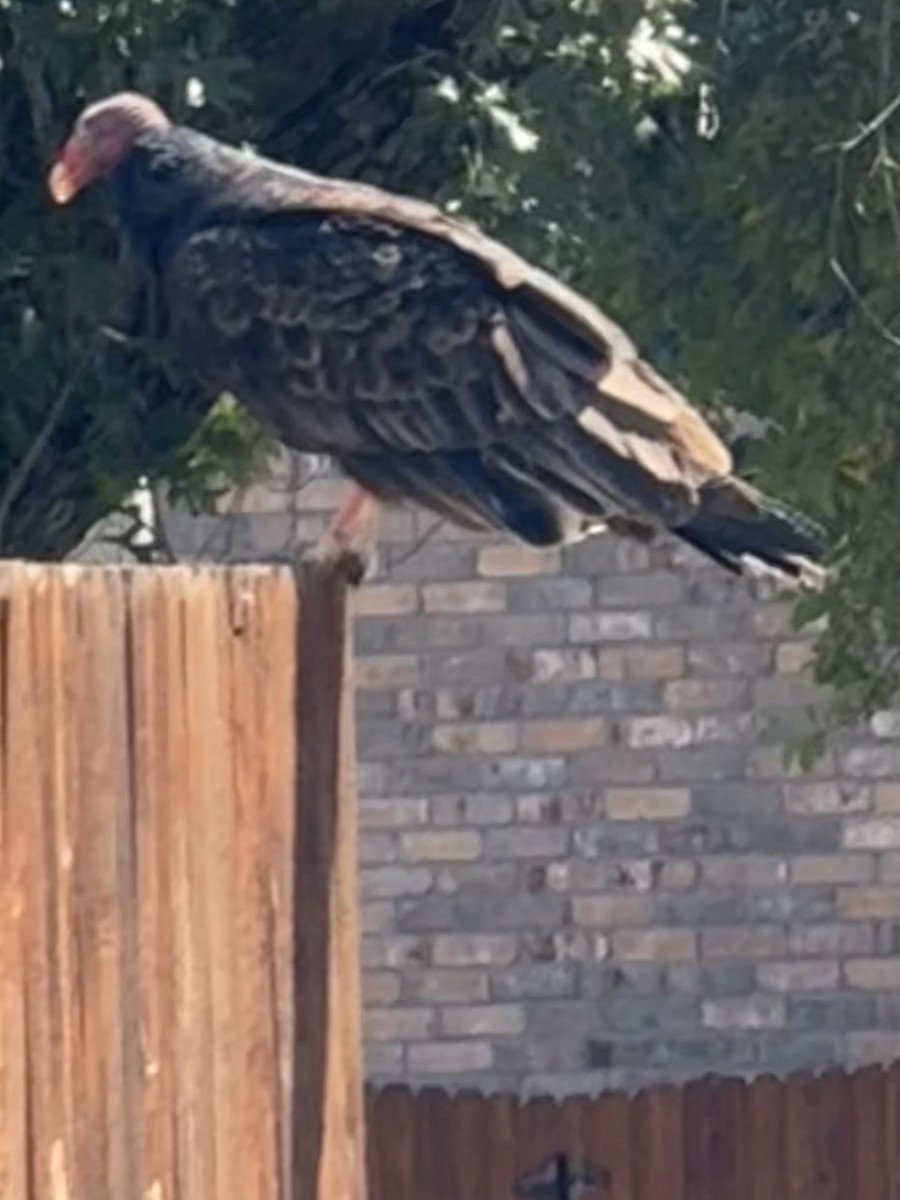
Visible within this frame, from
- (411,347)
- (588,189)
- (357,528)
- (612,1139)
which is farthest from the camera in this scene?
(612,1139)

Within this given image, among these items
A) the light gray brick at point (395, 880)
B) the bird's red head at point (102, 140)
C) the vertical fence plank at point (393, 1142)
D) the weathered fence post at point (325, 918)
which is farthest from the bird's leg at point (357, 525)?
the light gray brick at point (395, 880)

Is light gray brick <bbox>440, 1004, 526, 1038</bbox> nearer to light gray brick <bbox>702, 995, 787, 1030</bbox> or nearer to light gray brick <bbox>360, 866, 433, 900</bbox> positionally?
light gray brick <bbox>360, 866, 433, 900</bbox>

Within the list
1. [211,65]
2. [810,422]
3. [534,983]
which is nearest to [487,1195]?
[534,983]

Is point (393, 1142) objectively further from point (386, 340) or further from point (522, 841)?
point (386, 340)

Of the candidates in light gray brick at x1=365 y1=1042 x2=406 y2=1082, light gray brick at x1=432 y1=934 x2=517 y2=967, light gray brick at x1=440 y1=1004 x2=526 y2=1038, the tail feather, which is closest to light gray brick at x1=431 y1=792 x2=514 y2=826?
light gray brick at x1=432 y1=934 x2=517 y2=967

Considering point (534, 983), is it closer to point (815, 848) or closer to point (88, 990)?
point (815, 848)

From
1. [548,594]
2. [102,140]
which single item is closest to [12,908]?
[102,140]

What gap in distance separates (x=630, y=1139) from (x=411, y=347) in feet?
15.2

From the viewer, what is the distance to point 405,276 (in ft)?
18.8

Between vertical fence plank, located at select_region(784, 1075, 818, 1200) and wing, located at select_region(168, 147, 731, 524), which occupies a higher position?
wing, located at select_region(168, 147, 731, 524)

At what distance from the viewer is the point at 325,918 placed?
3670 mm

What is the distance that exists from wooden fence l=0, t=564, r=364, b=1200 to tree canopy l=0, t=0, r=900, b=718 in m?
2.75

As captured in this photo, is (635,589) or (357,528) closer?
(357,528)

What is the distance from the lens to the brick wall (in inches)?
431
